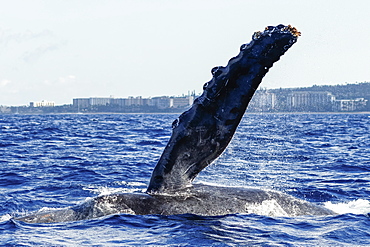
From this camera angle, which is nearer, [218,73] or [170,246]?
[170,246]

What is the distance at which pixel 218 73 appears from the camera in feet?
18.3

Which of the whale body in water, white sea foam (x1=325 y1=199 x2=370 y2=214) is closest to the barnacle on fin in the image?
the whale body in water

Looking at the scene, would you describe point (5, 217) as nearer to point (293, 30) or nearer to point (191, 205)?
point (191, 205)

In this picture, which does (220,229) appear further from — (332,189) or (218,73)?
(332,189)

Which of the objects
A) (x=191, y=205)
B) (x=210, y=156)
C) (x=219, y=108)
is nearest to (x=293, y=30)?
(x=219, y=108)

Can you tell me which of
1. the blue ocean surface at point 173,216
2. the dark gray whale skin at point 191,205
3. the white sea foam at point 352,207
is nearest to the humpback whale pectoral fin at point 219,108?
the dark gray whale skin at point 191,205

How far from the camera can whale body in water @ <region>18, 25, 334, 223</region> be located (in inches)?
212

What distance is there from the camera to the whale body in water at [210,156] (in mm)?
5391

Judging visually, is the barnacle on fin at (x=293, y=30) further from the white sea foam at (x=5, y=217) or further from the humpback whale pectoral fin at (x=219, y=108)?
the white sea foam at (x=5, y=217)

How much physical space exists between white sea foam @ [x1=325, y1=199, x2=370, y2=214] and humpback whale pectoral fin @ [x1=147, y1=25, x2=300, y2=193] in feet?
7.13

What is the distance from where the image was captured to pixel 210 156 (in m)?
5.69

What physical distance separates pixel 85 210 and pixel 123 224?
1.58ft

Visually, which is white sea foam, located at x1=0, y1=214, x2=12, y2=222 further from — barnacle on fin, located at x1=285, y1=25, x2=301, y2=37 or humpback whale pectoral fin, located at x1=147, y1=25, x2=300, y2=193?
barnacle on fin, located at x1=285, y1=25, x2=301, y2=37

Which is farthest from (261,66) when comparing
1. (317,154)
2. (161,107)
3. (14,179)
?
(161,107)
